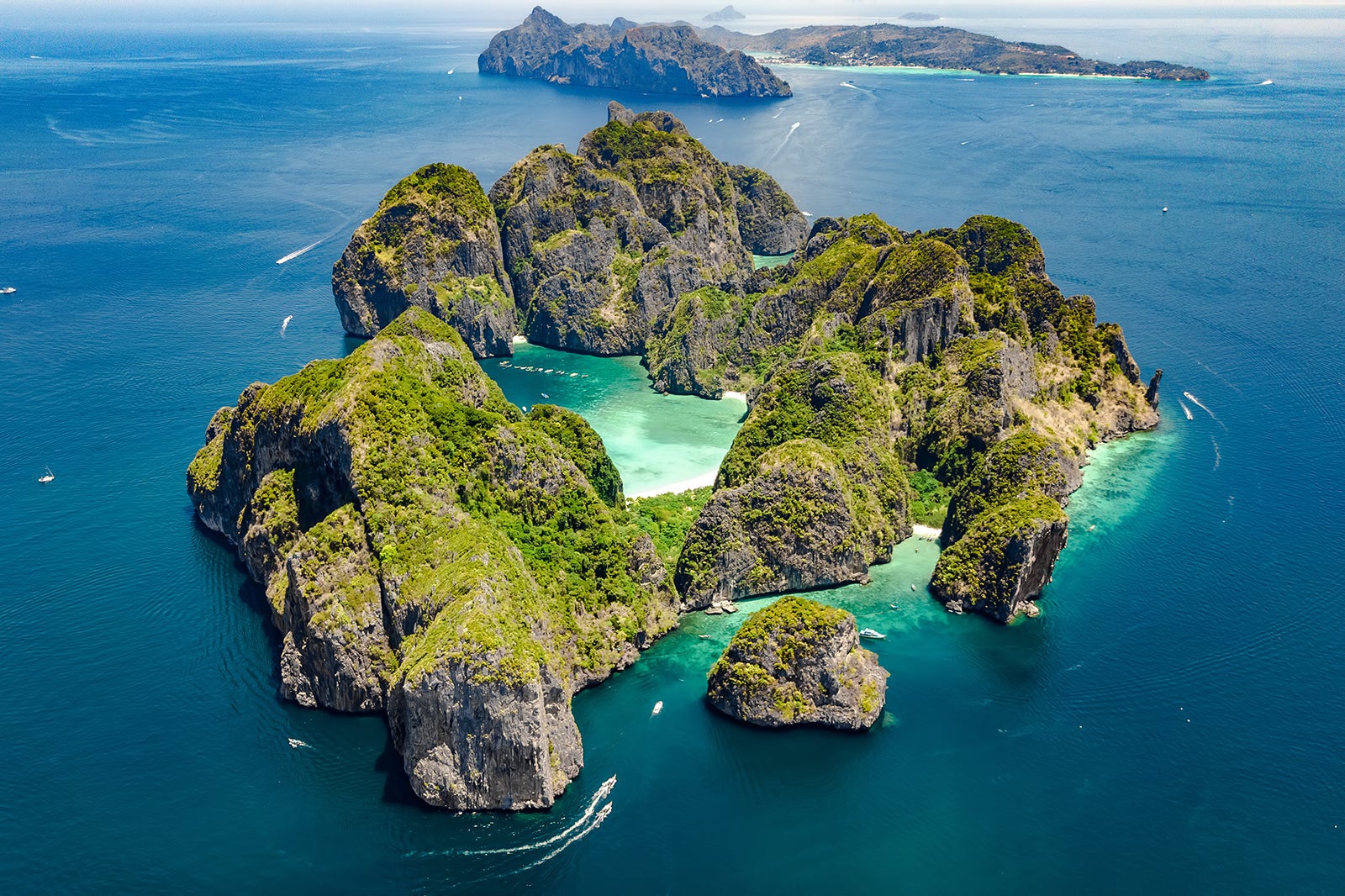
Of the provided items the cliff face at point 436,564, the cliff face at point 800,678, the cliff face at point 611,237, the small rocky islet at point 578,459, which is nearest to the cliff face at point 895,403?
the small rocky islet at point 578,459

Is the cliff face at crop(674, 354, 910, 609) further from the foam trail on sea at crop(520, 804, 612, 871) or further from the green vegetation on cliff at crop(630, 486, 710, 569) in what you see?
the foam trail on sea at crop(520, 804, 612, 871)

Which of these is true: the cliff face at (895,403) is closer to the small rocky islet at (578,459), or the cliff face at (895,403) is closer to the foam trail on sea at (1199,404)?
the small rocky islet at (578,459)

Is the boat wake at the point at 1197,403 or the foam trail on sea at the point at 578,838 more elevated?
the boat wake at the point at 1197,403

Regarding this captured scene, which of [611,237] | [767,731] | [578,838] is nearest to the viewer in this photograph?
[578,838]

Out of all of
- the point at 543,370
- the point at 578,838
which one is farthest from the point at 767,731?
the point at 543,370

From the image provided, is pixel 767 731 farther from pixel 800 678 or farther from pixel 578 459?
pixel 578 459

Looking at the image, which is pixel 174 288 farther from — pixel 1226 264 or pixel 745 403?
pixel 1226 264
